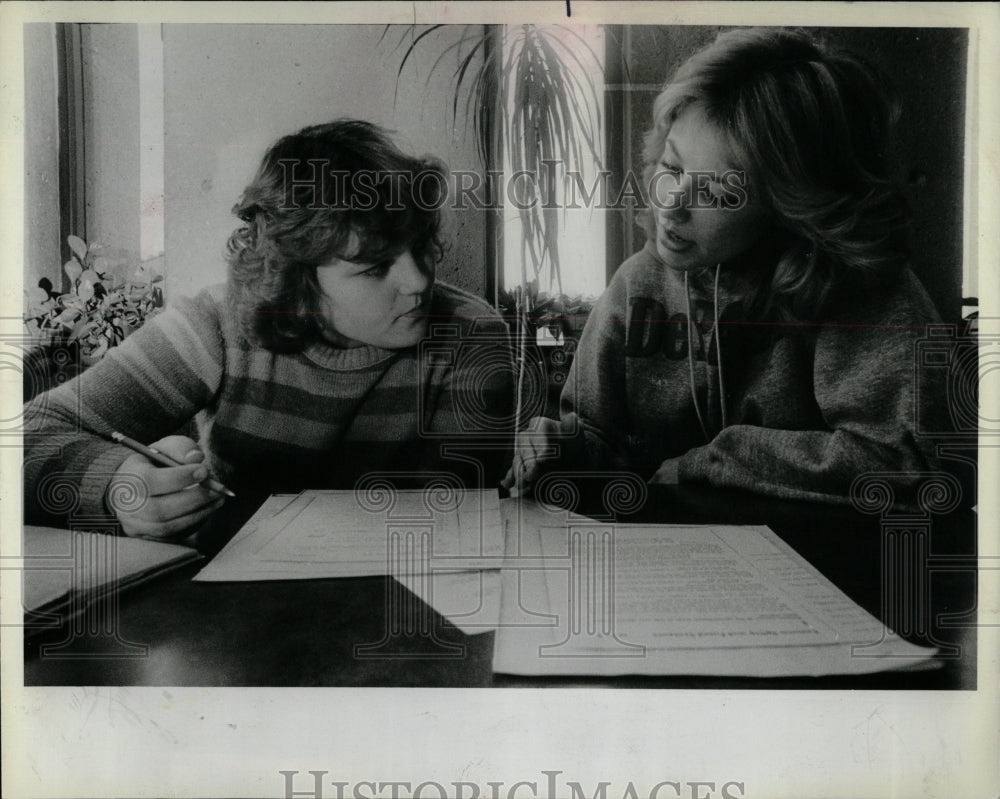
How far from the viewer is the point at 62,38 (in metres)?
0.97

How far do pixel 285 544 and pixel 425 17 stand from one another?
2.21 feet

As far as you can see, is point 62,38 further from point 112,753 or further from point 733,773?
point 733,773

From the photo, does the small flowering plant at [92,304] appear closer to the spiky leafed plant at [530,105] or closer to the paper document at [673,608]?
the spiky leafed plant at [530,105]

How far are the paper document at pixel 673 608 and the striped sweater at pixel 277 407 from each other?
0.14 metres

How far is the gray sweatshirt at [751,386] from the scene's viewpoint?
970 millimetres

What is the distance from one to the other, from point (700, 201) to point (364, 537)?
588 mm

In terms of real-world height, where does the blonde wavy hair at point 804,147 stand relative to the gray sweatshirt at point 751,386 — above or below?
above

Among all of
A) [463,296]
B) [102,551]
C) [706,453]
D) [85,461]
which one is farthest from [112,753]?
[706,453]

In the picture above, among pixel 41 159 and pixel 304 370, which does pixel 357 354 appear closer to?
pixel 304 370

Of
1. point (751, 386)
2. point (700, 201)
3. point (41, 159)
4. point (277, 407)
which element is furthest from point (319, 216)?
point (751, 386)

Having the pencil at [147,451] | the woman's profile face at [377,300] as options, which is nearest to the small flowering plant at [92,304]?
the pencil at [147,451]

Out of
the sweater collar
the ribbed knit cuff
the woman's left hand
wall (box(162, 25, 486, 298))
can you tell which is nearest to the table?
the woman's left hand

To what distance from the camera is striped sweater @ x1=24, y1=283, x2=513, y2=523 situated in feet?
3.20

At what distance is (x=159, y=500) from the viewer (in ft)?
3.19
